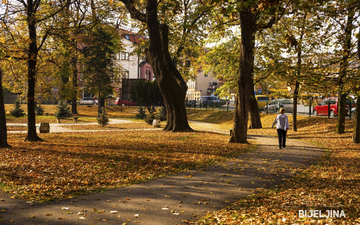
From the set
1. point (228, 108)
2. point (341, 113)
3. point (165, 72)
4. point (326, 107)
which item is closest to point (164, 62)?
point (165, 72)

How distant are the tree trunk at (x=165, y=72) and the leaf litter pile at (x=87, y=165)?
6.73 meters

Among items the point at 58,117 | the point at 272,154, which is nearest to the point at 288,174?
the point at 272,154

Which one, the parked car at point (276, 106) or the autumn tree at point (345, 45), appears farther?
the parked car at point (276, 106)

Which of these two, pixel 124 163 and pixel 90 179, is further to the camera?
pixel 124 163

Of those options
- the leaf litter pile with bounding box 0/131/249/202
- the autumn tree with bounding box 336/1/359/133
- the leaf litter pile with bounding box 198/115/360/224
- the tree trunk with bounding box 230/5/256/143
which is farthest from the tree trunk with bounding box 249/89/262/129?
the leaf litter pile with bounding box 198/115/360/224

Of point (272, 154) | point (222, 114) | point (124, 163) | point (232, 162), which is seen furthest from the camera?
point (222, 114)

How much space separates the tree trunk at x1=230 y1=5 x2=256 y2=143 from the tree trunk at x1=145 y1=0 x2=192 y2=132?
5800 mm

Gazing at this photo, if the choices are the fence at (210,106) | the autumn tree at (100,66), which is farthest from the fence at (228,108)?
the autumn tree at (100,66)

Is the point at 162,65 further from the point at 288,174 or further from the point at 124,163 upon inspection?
the point at 288,174

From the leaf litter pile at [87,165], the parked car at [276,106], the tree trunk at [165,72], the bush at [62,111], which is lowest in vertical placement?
the leaf litter pile at [87,165]

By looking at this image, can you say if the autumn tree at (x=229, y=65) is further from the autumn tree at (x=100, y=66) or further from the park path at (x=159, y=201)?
the park path at (x=159, y=201)

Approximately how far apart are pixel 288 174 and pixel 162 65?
12.8 metres

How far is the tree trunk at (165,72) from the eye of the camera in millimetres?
19969

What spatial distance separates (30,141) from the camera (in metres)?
15.2
